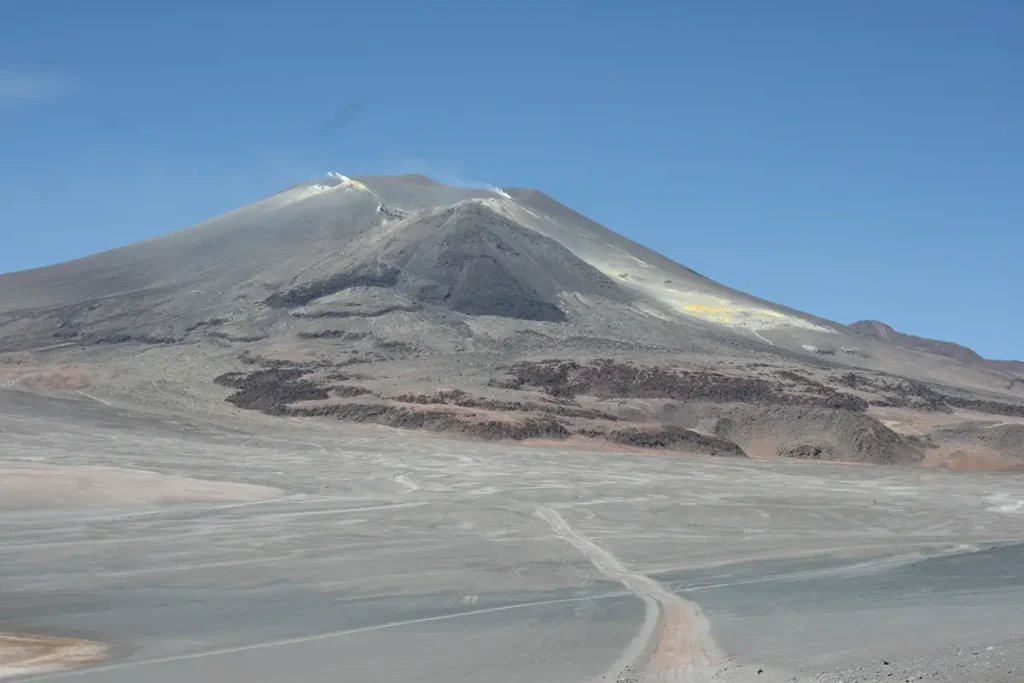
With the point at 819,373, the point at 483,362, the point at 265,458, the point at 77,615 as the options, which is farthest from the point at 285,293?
the point at 77,615

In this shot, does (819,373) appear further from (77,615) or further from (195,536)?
(77,615)

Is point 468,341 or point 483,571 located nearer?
point 483,571

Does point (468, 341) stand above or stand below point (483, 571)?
above

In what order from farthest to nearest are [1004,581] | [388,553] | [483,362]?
[483,362]
[388,553]
[1004,581]

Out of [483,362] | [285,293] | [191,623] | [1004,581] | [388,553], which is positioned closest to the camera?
[191,623]
